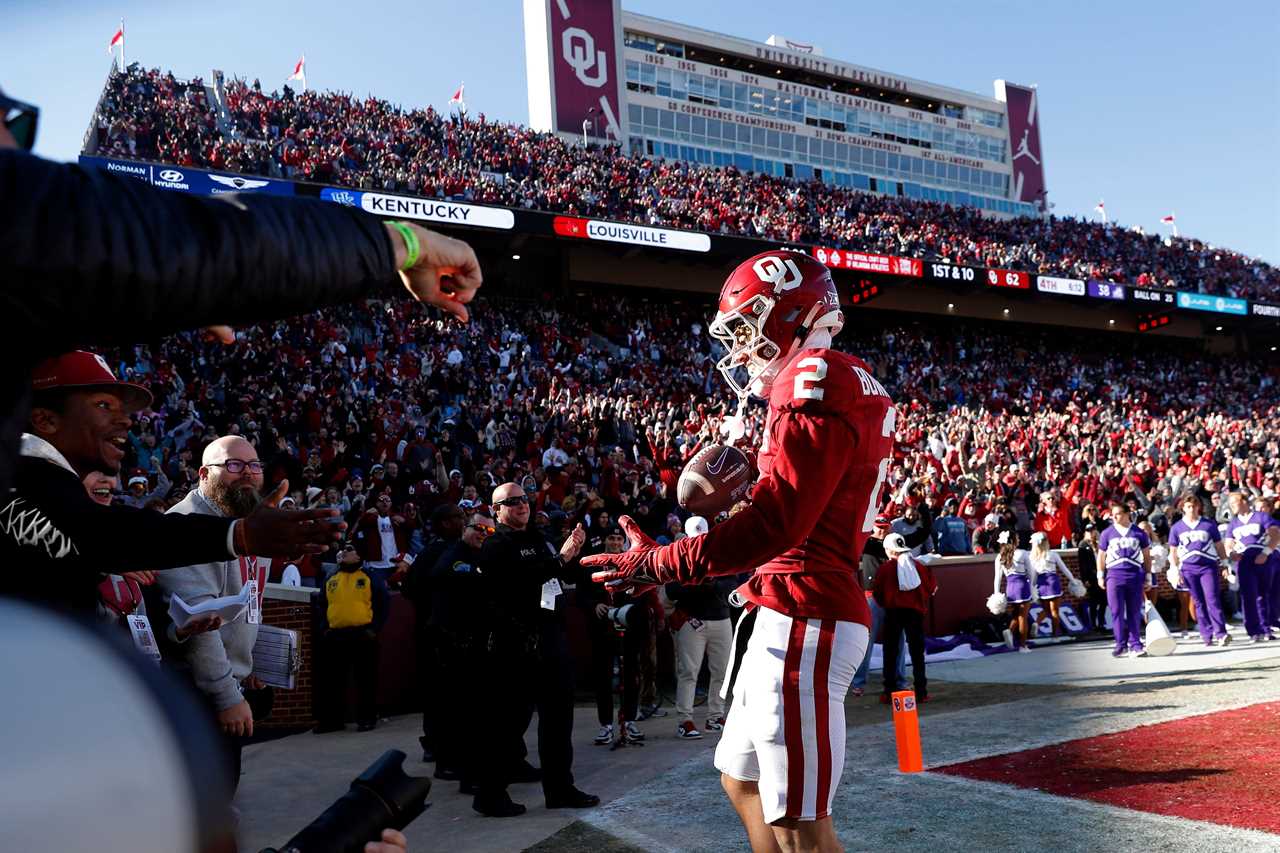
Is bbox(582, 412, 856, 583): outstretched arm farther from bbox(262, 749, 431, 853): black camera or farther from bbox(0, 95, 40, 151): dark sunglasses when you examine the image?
bbox(0, 95, 40, 151): dark sunglasses

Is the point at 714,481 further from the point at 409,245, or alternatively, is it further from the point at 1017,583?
the point at 1017,583

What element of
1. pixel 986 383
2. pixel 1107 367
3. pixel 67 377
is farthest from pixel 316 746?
pixel 1107 367

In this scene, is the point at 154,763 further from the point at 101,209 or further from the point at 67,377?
the point at 67,377

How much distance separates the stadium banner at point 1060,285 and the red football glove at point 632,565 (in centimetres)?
3664

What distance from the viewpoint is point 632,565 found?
3.08 meters

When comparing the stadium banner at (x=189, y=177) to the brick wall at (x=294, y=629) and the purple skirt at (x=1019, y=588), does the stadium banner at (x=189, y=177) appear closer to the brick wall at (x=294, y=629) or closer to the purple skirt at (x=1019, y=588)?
the brick wall at (x=294, y=629)

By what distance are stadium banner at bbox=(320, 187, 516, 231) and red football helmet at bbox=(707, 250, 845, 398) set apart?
2172cm

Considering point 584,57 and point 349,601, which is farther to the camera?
point 584,57

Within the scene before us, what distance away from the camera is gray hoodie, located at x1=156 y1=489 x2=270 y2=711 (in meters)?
3.62

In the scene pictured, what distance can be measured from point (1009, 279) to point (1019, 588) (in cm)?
2455

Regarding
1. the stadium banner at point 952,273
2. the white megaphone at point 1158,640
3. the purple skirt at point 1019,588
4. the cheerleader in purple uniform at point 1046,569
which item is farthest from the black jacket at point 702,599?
the stadium banner at point 952,273

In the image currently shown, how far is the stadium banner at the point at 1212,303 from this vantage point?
131 ft

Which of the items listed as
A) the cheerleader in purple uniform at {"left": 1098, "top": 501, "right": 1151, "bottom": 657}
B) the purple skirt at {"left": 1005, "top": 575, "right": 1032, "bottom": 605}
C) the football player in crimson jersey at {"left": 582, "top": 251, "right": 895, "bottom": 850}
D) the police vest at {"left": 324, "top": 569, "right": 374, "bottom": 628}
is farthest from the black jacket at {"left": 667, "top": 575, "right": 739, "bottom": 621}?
the purple skirt at {"left": 1005, "top": 575, "right": 1032, "bottom": 605}

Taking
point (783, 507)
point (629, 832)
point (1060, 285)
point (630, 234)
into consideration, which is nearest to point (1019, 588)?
point (629, 832)
